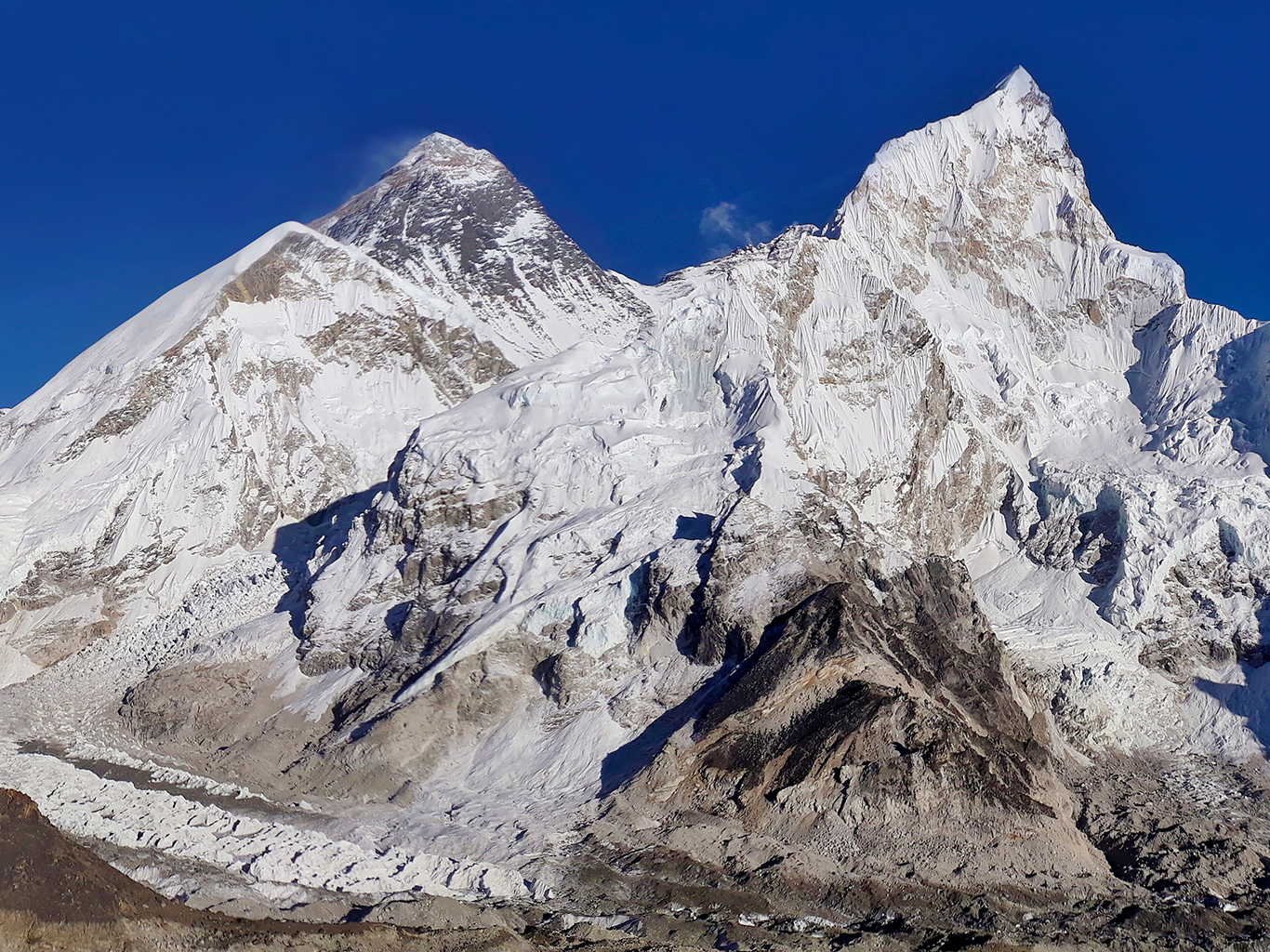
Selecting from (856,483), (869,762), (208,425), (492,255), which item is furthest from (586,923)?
(492,255)

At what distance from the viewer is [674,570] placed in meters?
52.1

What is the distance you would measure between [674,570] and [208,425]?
126 ft

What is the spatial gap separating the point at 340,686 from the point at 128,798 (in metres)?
11.6

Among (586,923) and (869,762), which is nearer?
(586,923)

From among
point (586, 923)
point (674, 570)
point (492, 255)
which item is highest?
point (492, 255)

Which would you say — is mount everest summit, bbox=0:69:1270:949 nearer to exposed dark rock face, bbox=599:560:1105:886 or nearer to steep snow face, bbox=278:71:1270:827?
exposed dark rock face, bbox=599:560:1105:886

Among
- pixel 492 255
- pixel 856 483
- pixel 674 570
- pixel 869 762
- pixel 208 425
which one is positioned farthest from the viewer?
pixel 492 255

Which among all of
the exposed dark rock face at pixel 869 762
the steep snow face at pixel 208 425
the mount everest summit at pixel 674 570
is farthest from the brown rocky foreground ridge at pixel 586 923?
the steep snow face at pixel 208 425

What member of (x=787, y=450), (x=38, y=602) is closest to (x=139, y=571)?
(x=38, y=602)

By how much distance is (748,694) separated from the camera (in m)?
44.1

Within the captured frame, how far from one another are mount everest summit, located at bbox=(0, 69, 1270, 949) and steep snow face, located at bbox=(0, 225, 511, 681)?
0.28m

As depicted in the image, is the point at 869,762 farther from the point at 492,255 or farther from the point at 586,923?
the point at 492,255

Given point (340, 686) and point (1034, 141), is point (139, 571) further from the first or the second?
point (1034, 141)

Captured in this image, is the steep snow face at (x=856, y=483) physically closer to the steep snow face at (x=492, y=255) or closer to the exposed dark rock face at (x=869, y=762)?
the exposed dark rock face at (x=869, y=762)
